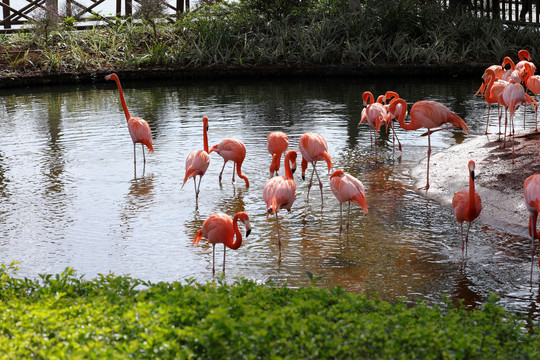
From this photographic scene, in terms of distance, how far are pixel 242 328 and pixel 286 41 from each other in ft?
52.0

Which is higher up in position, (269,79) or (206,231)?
(269,79)

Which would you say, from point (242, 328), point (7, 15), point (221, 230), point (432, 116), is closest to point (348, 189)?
point (221, 230)

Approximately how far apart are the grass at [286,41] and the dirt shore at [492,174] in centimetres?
854

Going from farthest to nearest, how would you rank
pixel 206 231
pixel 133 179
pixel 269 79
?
pixel 269 79, pixel 133 179, pixel 206 231

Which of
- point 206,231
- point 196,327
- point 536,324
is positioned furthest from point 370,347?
point 206,231

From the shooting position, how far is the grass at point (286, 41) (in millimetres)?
17453

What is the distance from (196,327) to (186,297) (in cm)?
47

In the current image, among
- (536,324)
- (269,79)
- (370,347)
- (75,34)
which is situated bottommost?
(536,324)

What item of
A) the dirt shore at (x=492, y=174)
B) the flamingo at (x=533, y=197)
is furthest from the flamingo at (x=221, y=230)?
the dirt shore at (x=492, y=174)

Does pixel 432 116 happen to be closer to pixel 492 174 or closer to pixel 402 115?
pixel 402 115

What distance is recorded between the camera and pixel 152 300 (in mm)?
3871

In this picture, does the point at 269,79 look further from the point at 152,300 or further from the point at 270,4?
the point at 152,300

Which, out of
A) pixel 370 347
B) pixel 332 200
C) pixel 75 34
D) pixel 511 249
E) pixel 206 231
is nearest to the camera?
pixel 370 347

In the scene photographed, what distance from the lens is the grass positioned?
687 inches
